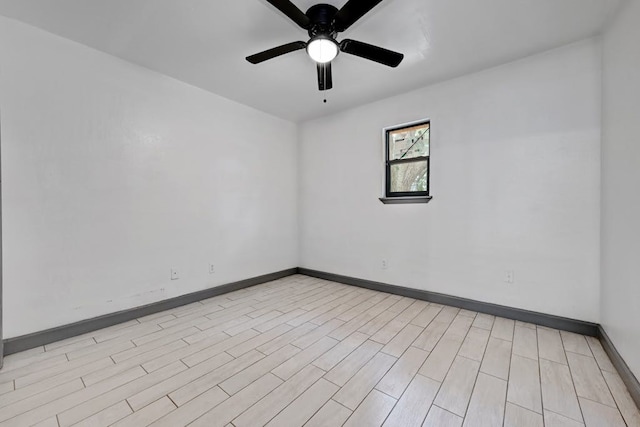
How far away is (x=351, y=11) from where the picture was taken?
1638 millimetres

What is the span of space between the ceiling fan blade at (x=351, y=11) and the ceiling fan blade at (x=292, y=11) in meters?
0.21

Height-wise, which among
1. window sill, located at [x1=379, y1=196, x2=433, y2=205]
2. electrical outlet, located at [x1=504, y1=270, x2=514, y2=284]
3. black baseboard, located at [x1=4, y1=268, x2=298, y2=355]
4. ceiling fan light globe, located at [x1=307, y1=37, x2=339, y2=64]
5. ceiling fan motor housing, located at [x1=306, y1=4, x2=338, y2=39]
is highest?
ceiling fan motor housing, located at [x1=306, y1=4, x2=338, y2=39]

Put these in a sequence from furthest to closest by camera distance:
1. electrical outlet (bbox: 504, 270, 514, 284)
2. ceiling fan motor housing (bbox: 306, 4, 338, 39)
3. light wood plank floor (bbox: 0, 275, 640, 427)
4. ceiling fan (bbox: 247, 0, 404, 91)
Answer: electrical outlet (bbox: 504, 270, 514, 284), ceiling fan motor housing (bbox: 306, 4, 338, 39), ceiling fan (bbox: 247, 0, 404, 91), light wood plank floor (bbox: 0, 275, 640, 427)

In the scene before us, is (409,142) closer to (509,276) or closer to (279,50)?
(509,276)

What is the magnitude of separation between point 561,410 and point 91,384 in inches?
108

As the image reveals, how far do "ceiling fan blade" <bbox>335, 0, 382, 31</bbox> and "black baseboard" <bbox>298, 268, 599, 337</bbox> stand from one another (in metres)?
2.80

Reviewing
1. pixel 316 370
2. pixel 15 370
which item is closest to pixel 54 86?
pixel 15 370

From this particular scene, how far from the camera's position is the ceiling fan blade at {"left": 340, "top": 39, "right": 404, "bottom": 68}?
1884mm

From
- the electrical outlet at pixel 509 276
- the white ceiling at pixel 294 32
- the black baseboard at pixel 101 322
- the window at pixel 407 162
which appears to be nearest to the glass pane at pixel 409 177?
the window at pixel 407 162

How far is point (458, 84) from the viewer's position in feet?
9.42

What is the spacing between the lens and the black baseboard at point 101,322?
202 cm

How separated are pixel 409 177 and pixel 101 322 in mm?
3604

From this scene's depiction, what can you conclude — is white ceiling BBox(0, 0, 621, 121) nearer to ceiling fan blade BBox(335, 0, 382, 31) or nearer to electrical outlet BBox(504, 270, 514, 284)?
ceiling fan blade BBox(335, 0, 382, 31)

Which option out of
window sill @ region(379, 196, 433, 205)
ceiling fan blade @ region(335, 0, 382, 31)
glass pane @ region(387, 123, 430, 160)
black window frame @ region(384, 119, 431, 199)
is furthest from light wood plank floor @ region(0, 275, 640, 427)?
ceiling fan blade @ region(335, 0, 382, 31)
